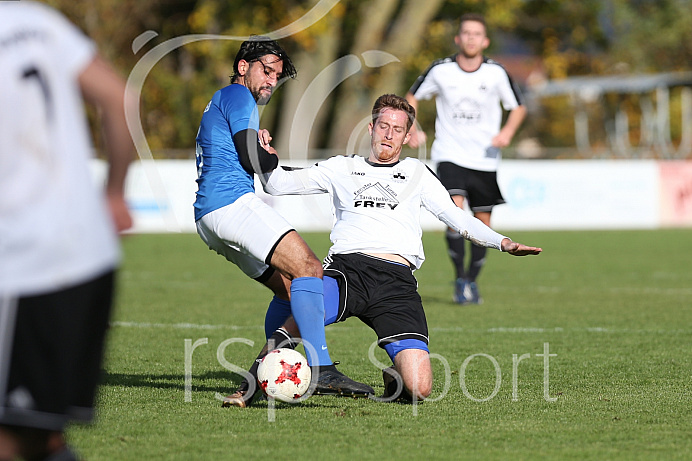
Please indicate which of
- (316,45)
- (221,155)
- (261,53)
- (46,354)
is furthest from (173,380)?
(316,45)

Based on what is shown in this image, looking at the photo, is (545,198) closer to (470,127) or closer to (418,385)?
(470,127)

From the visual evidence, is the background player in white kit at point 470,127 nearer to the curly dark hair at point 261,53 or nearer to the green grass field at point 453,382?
the green grass field at point 453,382

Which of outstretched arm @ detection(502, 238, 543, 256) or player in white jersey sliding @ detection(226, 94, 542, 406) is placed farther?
player in white jersey sliding @ detection(226, 94, 542, 406)

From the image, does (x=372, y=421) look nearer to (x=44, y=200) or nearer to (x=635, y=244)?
(x=44, y=200)

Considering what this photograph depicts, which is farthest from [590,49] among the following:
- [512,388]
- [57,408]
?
[57,408]

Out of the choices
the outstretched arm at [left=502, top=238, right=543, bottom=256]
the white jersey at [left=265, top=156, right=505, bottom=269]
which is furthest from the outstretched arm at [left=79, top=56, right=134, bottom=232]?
the white jersey at [left=265, top=156, right=505, bottom=269]

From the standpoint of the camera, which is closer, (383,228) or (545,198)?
(383,228)

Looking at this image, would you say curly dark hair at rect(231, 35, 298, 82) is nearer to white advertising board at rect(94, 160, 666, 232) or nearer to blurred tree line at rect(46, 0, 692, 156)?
white advertising board at rect(94, 160, 666, 232)

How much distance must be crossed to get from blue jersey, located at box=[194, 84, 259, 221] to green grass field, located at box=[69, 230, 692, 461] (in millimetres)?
1072

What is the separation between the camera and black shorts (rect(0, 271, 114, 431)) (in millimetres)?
2738

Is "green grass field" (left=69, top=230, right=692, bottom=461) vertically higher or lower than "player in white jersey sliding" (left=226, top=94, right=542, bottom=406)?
lower

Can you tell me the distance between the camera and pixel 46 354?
2.79 meters

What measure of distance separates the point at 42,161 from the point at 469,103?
25.8 ft

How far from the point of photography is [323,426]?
4754mm
